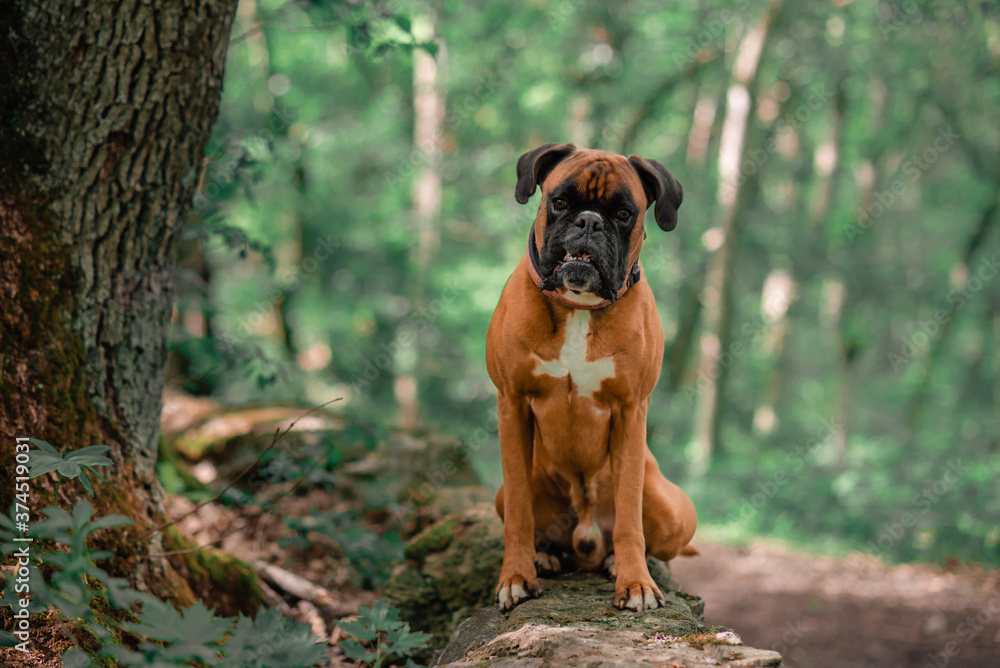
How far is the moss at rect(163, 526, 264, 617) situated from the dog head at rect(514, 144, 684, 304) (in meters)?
2.28

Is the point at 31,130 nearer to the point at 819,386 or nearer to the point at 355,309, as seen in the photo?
the point at 355,309

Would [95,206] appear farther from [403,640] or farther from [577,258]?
[403,640]

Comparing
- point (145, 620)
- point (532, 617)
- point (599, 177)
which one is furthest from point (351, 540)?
point (599, 177)

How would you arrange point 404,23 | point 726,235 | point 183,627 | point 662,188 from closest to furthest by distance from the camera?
point 183,627 → point 662,188 → point 404,23 → point 726,235

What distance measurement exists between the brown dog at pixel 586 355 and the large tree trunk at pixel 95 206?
1.61 metres

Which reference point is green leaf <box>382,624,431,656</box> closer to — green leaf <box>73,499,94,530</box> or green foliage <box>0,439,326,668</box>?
green foliage <box>0,439,326,668</box>

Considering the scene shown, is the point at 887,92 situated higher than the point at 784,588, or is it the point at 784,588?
the point at 887,92

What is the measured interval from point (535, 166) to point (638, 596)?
1.96m

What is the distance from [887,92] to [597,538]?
54.2ft

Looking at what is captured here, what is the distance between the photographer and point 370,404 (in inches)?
601

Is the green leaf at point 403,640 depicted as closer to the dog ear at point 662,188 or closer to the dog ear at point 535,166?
the dog ear at point 535,166

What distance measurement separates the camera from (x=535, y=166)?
3.02m

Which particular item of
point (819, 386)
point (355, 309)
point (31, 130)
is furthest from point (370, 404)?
point (819, 386)

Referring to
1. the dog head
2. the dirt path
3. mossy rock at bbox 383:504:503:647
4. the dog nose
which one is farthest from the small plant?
the dirt path
